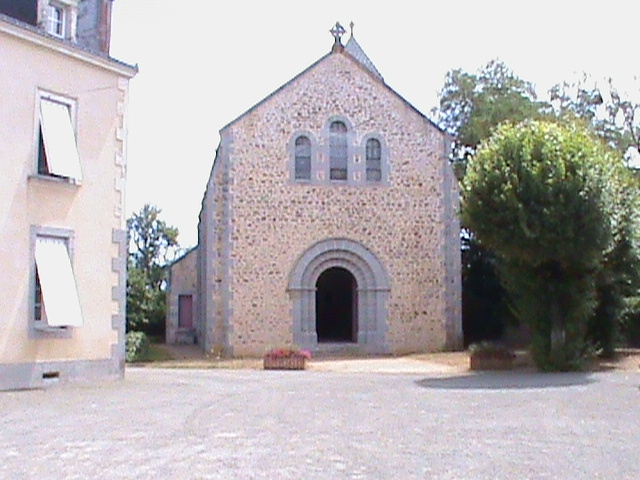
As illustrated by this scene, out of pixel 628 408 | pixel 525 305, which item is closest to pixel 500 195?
pixel 525 305

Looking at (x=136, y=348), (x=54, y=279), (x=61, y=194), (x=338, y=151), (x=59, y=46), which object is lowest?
(x=136, y=348)

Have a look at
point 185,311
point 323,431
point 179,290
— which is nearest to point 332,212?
point 179,290

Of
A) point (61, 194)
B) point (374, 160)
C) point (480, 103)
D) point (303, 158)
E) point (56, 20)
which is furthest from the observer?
point (480, 103)

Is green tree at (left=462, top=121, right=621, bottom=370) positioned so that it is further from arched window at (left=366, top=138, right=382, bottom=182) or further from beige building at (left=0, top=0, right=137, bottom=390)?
beige building at (left=0, top=0, right=137, bottom=390)

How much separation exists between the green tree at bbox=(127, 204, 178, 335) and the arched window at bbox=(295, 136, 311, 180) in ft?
36.6

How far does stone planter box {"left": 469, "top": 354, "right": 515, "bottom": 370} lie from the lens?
1920 centimetres

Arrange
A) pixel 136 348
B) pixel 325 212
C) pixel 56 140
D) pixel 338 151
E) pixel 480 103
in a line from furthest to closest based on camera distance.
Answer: pixel 480 103
pixel 338 151
pixel 325 212
pixel 136 348
pixel 56 140

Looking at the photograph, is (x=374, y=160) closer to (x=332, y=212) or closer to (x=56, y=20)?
(x=332, y=212)

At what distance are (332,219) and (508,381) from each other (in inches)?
442

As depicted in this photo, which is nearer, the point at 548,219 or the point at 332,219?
the point at 548,219

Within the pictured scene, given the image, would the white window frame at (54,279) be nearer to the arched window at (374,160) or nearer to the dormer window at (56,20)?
the dormer window at (56,20)

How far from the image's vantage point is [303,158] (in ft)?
84.8

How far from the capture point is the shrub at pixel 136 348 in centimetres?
2395

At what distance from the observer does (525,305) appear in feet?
61.6
